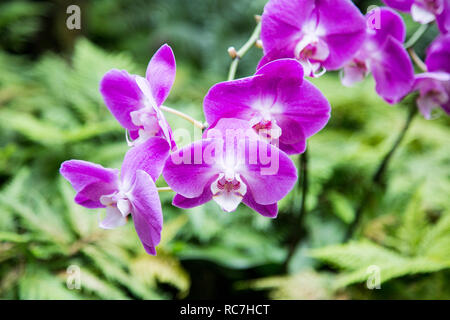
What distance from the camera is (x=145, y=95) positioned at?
49cm

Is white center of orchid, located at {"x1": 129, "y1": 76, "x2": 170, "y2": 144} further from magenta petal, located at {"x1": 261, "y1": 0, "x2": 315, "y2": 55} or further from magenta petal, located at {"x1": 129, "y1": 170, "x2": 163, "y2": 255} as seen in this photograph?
magenta petal, located at {"x1": 261, "y1": 0, "x2": 315, "y2": 55}

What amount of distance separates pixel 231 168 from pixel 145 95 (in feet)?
0.47

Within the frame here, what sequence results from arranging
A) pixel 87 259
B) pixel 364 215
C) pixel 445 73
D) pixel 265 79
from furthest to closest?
pixel 364 215, pixel 87 259, pixel 445 73, pixel 265 79

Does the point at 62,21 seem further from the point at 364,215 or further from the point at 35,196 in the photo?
the point at 364,215

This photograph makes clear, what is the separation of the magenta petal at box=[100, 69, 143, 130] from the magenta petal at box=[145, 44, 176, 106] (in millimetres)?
28

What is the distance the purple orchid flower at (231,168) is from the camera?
447 mm

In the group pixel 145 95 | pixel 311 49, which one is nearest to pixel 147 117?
pixel 145 95

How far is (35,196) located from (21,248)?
22 cm

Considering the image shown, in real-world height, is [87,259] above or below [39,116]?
below

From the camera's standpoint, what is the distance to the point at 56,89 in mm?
1275

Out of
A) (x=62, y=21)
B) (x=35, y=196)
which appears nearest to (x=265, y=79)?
(x=35, y=196)

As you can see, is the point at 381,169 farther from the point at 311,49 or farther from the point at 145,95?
the point at 145,95

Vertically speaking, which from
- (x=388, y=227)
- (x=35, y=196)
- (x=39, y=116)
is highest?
(x=39, y=116)

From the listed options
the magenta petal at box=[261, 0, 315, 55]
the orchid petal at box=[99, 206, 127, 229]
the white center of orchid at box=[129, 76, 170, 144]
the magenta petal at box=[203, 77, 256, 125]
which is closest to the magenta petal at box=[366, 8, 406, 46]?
the magenta petal at box=[261, 0, 315, 55]
